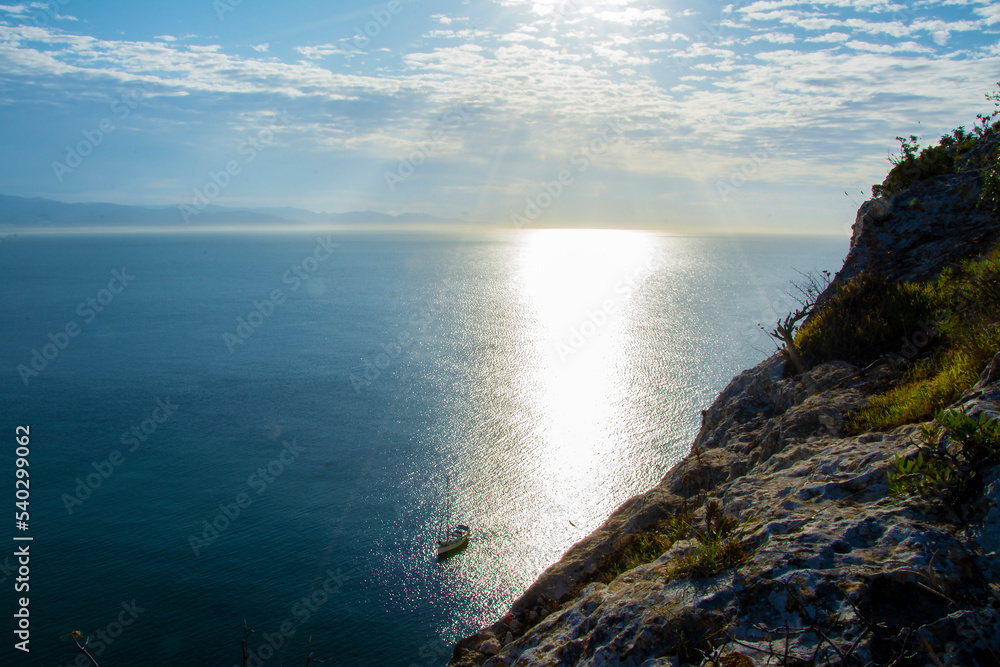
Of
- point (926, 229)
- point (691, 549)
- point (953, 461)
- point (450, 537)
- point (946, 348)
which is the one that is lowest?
point (450, 537)

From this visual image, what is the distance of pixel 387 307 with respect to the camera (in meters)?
128

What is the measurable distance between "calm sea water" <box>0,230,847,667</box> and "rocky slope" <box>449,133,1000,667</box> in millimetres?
25994

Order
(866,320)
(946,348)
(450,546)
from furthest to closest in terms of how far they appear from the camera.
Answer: (450,546) < (866,320) < (946,348)

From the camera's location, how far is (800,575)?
500 cm

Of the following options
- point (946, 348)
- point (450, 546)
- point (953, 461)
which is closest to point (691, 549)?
A: point (953, 461)

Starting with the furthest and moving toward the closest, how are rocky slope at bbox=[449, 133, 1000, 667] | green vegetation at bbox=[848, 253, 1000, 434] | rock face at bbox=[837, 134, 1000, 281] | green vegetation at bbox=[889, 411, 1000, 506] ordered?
rock face at bbox=[837, 134, 1000, 281], green vegetation at bbox=[848, 253, 1000, 434], green vegetation at bbox=[889, 411, 1000, 506], rocky slope at bbox=[449, 133, 1000, 667]

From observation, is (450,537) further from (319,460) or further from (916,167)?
(916,167)

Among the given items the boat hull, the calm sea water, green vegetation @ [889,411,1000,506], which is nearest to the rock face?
green vegetation @ [889,411,1000,506]

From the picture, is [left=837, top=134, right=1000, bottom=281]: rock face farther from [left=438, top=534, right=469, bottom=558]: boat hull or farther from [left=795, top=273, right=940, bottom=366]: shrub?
[left=438, top=534, right=469, bottom=558]: boat hull

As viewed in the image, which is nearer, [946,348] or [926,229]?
[946,348]

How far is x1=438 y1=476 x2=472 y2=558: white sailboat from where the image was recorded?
43.3 meters

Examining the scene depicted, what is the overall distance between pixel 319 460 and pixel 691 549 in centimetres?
5462

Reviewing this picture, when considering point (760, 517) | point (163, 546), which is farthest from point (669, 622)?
point (163, 546)

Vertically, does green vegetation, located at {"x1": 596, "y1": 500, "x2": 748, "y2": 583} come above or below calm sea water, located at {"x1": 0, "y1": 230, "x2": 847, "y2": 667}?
above
